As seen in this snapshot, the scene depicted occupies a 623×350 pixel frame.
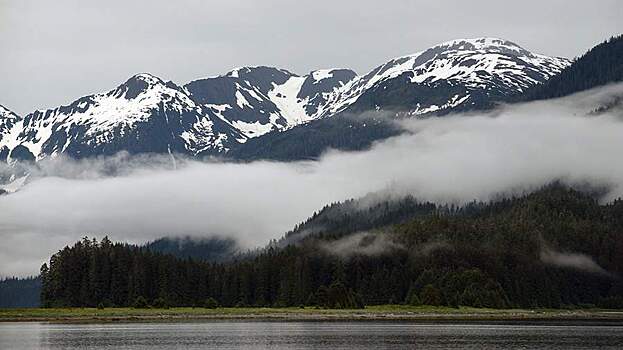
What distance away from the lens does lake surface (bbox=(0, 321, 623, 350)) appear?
119 m

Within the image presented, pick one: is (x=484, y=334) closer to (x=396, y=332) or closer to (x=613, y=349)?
(x=396, y=332)

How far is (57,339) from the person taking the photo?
132000 mm

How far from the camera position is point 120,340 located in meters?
132

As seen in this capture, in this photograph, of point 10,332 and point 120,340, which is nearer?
point 120,340

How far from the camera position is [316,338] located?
5231 inches

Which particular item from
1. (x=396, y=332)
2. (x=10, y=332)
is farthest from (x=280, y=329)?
(x=10, y=332)

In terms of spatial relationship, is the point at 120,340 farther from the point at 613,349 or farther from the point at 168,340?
the point at 613,349

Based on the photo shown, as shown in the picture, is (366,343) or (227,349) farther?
(366,343)

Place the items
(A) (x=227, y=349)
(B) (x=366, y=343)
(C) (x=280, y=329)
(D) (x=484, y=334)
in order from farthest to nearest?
(C) (x=280, y=329) < (D) (x=484, y=334) < (B) (x=366, y=343) < (A) (x=227, y=349)

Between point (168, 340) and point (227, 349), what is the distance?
20.8 meters

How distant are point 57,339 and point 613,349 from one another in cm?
6985

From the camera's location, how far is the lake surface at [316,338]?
11900 centimetres

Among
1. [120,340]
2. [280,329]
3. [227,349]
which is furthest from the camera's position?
[280,329]

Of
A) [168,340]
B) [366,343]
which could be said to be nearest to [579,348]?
[366,343]
